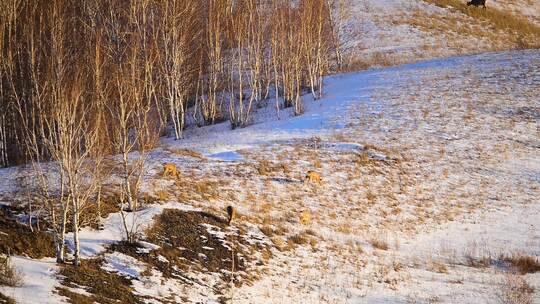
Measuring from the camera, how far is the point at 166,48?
26.7 metres

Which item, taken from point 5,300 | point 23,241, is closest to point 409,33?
point 23,241

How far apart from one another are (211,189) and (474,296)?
27.9 ft

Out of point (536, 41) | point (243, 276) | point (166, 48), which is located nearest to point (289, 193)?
point (243, 276)

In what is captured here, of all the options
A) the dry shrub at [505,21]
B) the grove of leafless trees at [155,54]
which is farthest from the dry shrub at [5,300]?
the dry shrub at [505,21]

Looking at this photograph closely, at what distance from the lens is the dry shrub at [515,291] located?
12.6 metres

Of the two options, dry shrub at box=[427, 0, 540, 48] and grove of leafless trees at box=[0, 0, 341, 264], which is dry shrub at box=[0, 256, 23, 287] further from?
dry shrub at box=[427, 0, 540, 48]

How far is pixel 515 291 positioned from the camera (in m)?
13.1

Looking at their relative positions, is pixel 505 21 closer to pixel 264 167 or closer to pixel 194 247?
pixel 264 167

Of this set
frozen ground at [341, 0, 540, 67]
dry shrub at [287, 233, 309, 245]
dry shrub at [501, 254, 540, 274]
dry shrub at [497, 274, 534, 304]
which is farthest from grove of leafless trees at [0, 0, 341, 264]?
dry shrub at [501, 254, 540, 274]

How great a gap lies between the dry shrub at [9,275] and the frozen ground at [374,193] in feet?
0.67

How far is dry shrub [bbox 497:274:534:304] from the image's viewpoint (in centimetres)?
1256

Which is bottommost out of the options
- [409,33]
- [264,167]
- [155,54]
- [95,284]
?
[95,284]

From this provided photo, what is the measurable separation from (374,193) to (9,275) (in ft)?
44.2

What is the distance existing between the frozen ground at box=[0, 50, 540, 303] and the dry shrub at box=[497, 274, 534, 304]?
0.20 m
